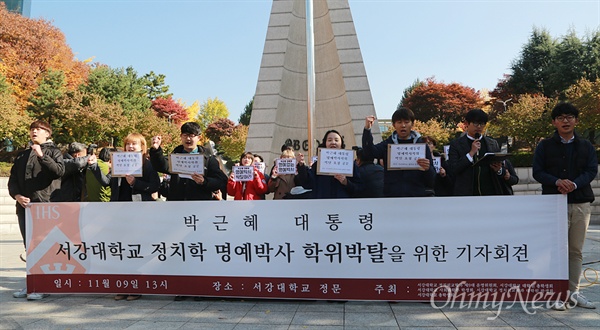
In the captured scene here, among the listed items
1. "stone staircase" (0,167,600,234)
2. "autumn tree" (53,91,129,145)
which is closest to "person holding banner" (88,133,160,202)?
"stone staircase" (0,167,600,234)

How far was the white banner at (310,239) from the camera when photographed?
396 cm

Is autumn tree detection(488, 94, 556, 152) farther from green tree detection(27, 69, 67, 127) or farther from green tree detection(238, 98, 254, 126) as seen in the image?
green tree detection(238, 98, 254, 126)

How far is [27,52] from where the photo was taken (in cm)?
3334

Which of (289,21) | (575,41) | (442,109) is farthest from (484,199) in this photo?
(442,109)

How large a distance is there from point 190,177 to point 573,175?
3.81 metres

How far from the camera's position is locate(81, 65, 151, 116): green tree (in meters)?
33.8

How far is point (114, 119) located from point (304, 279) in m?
28.0

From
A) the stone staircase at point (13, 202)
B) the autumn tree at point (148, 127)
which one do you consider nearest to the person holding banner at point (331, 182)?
the stone staircase at point (13, 202)

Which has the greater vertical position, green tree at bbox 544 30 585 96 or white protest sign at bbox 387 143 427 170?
green tree at bbox 544 30 585 96

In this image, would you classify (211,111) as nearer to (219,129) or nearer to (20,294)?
(219,129)

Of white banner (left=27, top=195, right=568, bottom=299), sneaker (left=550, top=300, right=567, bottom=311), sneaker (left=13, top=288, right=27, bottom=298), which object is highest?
white banner (left=27, top=195, right=568, bottom=299)

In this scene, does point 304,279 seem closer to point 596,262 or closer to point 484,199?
point 484,199

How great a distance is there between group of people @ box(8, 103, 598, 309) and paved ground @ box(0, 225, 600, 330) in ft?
0.91

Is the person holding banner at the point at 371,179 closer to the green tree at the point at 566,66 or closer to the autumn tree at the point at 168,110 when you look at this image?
the green tree at the point at 566,66
